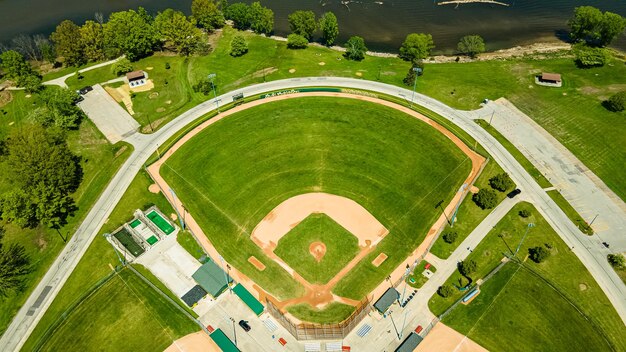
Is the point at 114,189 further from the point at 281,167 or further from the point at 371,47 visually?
the point at 371,47

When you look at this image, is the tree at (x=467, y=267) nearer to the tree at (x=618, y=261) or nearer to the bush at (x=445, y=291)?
the bush at (x=445, y=291)

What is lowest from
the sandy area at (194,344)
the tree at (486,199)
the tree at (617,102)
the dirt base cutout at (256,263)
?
the sandy area at (194,344)

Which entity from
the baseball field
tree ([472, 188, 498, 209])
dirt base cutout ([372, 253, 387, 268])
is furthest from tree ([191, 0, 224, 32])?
tree ([472, 188, 498, 209])

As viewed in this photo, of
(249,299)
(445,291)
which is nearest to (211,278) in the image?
(249,299)

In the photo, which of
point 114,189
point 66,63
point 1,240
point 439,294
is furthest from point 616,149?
point 66,63

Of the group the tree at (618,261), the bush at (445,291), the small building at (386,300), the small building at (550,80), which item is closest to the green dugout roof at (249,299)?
the small building at (386,300)

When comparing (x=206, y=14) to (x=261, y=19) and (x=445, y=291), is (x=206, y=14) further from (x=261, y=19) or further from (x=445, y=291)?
(x=445, y=291)
